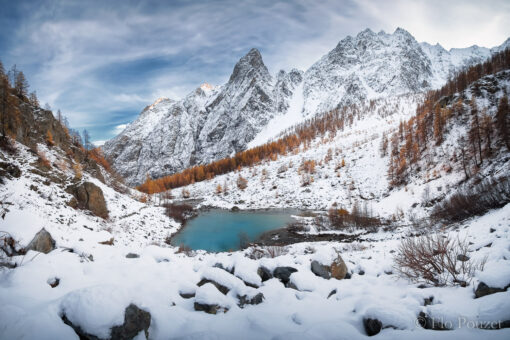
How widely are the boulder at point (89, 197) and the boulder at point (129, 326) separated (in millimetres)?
22886

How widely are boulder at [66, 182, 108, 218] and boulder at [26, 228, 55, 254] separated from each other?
57.5 feet

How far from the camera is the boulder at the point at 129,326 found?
3201 mm

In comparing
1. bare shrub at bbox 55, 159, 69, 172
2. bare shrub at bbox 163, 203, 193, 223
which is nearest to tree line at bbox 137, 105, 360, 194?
bare shrub at bbox 163, 203, 193, 223

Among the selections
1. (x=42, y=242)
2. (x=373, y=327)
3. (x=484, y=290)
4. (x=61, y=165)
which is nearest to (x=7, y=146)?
(x=61, y=165)

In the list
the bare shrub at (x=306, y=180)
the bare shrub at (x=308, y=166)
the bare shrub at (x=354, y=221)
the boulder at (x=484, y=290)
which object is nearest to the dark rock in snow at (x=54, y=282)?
A: the boulder at (x=484, y=290)

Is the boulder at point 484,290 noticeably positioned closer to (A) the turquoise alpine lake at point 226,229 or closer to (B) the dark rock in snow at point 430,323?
(B) the dark rock in snow at point 430,323

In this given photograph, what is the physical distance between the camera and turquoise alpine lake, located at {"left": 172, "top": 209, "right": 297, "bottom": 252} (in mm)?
29859

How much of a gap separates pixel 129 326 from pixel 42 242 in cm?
554

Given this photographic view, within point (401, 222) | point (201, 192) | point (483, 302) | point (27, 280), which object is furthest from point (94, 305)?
point (201, 192)

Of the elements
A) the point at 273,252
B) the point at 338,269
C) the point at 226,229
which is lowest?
the point at 226,229

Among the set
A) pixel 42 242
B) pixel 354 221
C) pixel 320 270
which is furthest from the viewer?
pixel 354 221

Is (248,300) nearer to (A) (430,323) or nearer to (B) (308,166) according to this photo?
(A) (430,323)

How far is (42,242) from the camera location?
21.2 ft

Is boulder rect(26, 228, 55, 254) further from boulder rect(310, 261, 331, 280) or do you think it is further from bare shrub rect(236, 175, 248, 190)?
bare shrub rect(236, 175, 248, 190)
